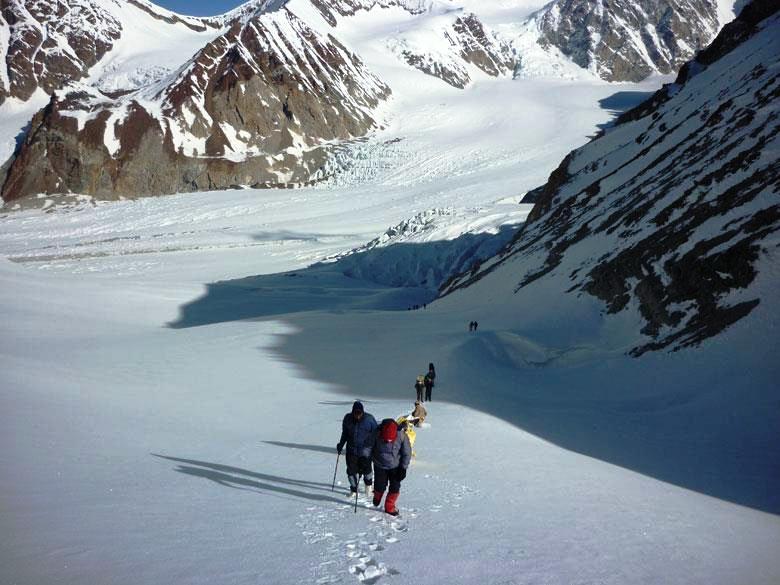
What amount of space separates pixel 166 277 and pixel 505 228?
29.8 m

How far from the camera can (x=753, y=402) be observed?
13.0 meters

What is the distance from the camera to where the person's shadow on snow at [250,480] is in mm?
7750

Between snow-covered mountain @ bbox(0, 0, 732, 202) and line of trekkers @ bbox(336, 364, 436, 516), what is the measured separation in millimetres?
101780

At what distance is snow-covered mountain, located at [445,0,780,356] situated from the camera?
1828 centimetres

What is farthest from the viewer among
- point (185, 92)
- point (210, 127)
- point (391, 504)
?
point (210, 127)

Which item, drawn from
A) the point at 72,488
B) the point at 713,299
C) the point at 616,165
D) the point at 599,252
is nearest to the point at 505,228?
the point at 616,165

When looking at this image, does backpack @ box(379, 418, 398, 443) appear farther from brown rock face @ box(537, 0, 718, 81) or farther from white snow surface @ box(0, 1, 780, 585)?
brown rock face @ box(537, 0, 718, 81)

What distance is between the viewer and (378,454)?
7.33 metres

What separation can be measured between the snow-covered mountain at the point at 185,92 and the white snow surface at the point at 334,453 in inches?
2958

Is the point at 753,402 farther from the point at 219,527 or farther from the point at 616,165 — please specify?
the point at 616,165

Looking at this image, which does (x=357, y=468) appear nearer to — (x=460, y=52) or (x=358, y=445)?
(x=358, y=445)

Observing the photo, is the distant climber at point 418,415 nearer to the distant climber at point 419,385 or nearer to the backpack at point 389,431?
the distant climber at point 419,385

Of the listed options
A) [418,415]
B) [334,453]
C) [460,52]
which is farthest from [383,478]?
[460,52]

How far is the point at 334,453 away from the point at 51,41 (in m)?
170
